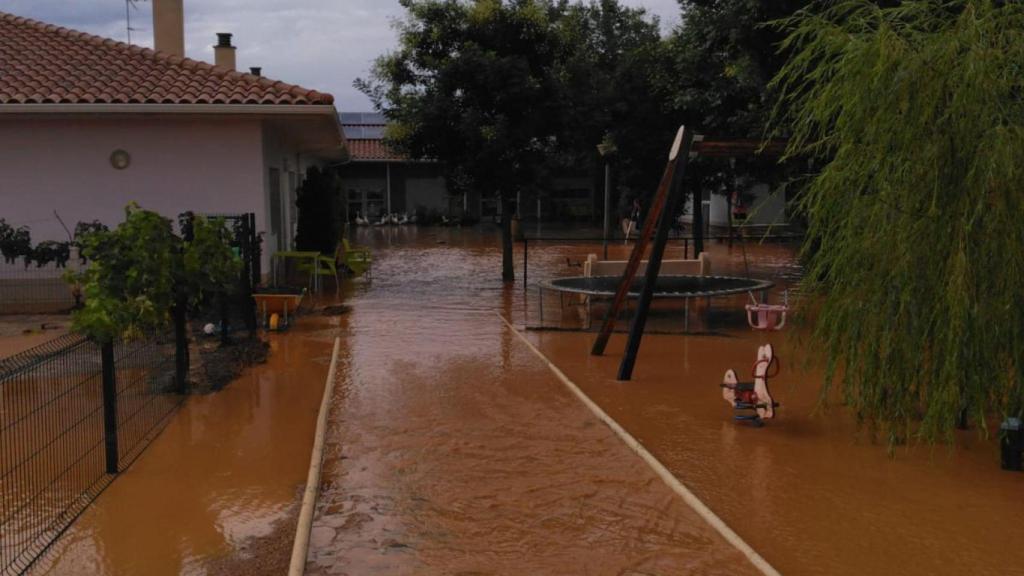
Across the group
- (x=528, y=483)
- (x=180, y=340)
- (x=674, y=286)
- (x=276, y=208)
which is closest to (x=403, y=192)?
(x=276, y=208)

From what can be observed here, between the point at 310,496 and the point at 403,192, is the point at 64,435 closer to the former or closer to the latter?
the point at 310,496

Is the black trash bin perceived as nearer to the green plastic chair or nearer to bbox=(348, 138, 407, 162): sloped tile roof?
the green plastic chair

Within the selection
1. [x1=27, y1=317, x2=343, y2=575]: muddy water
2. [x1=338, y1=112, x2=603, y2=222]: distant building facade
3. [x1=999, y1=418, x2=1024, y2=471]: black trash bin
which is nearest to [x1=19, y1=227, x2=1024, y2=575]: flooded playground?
[x1=27, y1=317, x2=343, y2=575]: muddy water

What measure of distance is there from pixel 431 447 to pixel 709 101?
12358 millimetres

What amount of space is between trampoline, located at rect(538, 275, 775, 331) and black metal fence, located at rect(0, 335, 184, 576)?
586cm

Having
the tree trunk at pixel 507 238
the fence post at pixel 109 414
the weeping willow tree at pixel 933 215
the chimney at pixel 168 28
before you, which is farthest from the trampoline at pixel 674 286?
the chimney at pixel 168 28

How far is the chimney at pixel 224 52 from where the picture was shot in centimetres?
2427

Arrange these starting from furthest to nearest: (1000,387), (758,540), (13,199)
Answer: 1. (13,199)
2. (1000,387)
3. (758,540)

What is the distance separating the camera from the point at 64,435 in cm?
749

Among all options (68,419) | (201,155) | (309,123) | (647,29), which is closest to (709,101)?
(309,123)

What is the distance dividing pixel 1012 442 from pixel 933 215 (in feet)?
5.76

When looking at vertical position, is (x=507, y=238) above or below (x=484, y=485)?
above

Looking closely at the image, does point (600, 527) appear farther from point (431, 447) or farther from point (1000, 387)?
point (1000, 387)

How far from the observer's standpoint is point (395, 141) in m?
19.3
